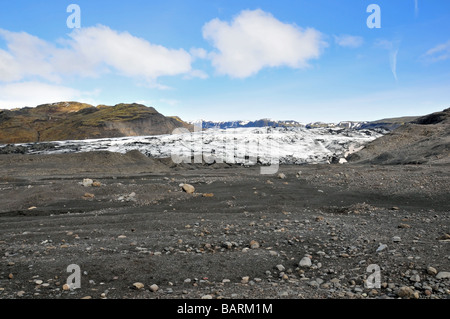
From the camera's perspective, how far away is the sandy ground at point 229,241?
14.4 feet

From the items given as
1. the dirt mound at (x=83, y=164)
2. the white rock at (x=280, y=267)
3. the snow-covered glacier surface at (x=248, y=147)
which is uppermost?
the snow-covered glacier surface at (x=248, y=147)

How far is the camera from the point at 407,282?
432 centimetres

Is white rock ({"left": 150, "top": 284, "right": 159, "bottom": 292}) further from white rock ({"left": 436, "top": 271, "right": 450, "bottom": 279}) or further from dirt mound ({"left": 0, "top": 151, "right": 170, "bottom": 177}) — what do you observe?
dirt mound ({"left": 0, "top": 151, "right": 170, "bottom": 177})

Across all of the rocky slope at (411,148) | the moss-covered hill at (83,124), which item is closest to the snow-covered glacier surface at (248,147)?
the rocky slope at (411,148)

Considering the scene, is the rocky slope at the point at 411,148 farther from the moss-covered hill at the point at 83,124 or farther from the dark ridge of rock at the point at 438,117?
the moss-covered hill at the point at 83,124

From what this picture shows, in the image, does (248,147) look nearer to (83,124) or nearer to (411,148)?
(411,148)

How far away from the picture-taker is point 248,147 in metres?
41.9

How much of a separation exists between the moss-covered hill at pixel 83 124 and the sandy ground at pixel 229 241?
199 feet

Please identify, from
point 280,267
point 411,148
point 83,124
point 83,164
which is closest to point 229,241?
point 280,267

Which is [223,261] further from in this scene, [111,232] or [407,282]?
[111,232]

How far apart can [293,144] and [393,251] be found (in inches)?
1569

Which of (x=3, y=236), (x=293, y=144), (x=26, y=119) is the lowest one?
(x=3, y=236)
